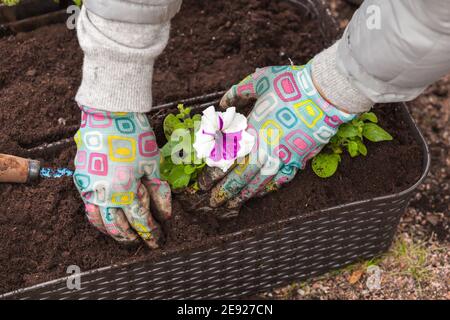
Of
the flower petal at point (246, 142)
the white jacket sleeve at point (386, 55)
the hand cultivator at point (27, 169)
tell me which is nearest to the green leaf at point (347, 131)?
the white jacket sleeve at point (386, 55)

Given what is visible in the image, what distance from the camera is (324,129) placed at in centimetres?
152

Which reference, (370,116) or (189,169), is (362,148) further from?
(189,169)

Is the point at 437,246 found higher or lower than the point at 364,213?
lower

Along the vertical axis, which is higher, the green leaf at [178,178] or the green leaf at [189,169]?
the green leaf at [189,169]

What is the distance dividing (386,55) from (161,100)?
0.73 m

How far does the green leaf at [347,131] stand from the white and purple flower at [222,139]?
263 millimetres

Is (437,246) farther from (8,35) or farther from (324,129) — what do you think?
(8,35)

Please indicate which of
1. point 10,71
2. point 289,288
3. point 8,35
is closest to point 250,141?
point 289,288

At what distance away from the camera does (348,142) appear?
1656 millimetres

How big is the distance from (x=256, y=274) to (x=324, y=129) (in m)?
0.47

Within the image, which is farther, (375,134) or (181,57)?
(181,57)

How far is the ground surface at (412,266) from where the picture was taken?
6.35 ft

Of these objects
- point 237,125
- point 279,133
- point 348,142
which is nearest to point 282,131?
point 279,133

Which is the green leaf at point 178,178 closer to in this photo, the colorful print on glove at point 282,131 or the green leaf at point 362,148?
the colorful print on glove at point 282,131
